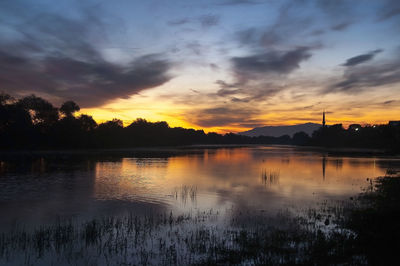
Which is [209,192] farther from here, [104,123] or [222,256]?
[104,123]

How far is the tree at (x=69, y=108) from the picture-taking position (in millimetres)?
141375

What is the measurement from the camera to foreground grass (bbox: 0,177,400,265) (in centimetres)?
1222

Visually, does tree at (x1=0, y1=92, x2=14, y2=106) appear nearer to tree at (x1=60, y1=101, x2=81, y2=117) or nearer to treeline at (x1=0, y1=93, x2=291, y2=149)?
treeline at (x1=0, y1=93, x2=291, y2=149)

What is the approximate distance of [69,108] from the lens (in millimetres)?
142750

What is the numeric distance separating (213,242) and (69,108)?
14403cm

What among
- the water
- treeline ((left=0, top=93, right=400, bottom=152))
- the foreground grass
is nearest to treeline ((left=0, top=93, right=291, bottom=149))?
treeline ((left=0, top=93, right=400, bottom=152))

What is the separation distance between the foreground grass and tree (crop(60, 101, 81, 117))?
135 meters

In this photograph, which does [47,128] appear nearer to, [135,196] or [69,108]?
[69,108]

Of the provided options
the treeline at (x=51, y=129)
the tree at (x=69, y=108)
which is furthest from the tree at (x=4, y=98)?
the tree at (x=69, y=108)

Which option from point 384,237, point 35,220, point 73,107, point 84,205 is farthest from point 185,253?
point 73,107

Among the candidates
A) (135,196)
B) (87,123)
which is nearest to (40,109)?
(87,123)

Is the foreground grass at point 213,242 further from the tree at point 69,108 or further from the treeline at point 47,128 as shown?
the tree at point 69,108

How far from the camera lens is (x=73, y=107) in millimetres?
144375

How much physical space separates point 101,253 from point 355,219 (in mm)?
14325
